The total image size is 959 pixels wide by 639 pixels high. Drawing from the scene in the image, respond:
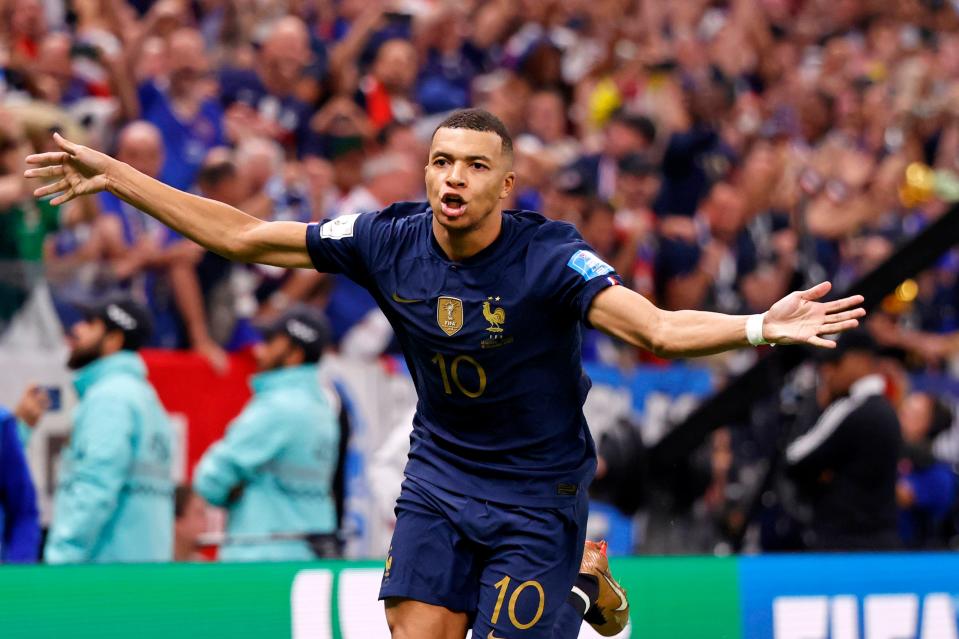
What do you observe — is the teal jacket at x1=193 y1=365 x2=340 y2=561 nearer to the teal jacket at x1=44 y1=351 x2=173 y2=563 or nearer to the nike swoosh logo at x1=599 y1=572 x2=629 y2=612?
the teal jacket at x1=44 y1=351 x2=173 y2=563

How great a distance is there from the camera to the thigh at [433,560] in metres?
5.24

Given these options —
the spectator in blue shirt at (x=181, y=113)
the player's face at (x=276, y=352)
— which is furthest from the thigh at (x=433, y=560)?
the spectator in blue shirt at (x=181, y=113)

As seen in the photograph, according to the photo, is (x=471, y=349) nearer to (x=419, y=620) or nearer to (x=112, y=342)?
(x=419, y=620)

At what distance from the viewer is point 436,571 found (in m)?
5.25

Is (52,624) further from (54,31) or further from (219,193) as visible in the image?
(54,31)

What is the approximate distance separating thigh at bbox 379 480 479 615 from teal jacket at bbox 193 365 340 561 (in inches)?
131

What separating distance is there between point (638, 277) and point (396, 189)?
2.33 metres

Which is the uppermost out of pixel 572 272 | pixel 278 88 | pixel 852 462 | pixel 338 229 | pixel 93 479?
pixel 278 88

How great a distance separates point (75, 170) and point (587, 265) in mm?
1801

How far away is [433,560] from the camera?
5.26 m

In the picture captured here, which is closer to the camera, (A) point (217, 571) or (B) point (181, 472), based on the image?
(A) point (217, 571)

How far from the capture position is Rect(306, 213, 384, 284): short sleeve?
5406 millimetres

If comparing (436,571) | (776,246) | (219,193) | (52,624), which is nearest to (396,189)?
(219,193)

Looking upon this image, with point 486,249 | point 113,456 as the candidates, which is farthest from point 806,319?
point 113,456
